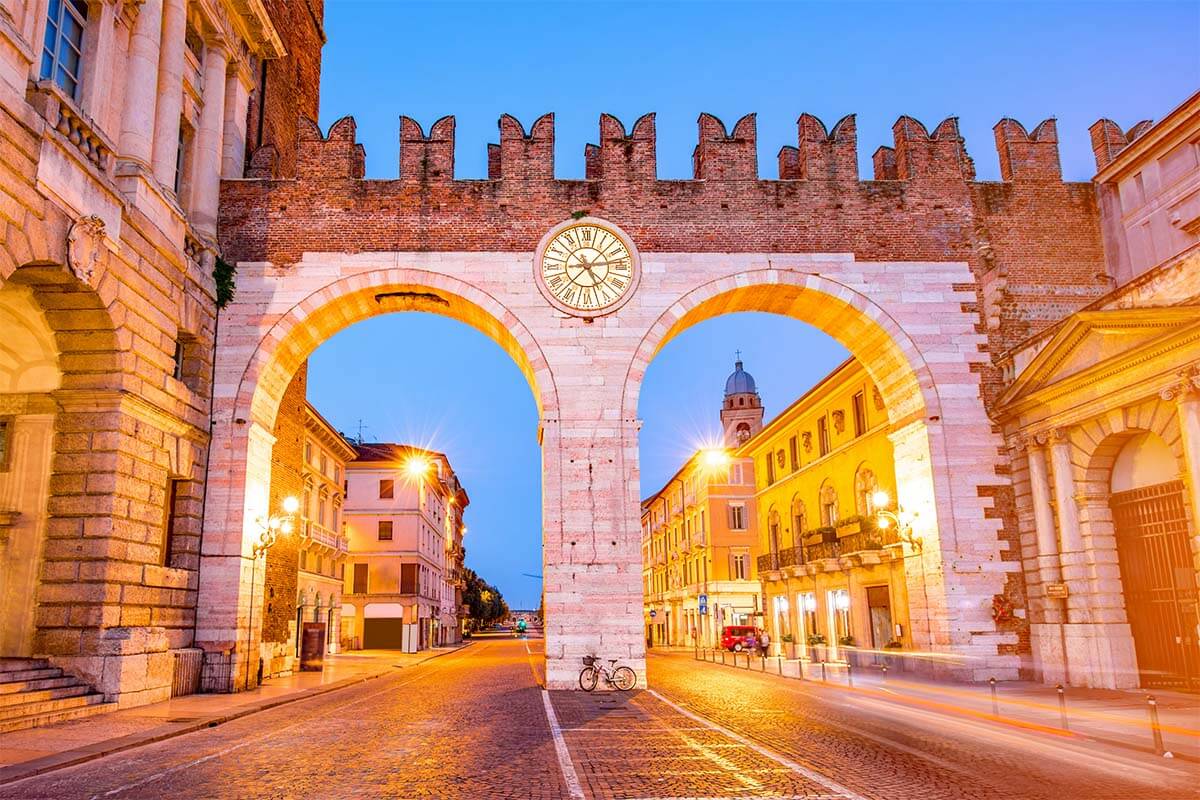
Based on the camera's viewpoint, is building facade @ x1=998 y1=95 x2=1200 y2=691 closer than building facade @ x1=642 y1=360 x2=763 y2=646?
Yes

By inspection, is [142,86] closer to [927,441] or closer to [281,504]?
[281,504]

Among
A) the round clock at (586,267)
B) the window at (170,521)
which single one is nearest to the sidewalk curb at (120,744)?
the window at (170,521)

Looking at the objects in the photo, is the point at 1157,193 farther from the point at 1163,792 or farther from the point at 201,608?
the point at 201,608

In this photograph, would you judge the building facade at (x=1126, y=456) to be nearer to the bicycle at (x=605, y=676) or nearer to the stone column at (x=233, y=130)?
the bicycle at (x=605, y=676)

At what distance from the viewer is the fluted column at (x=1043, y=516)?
60.5 ft

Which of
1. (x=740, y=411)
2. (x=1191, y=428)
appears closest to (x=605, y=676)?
(x=1191, y=428)

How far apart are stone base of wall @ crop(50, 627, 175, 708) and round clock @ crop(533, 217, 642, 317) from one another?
34.9 feet

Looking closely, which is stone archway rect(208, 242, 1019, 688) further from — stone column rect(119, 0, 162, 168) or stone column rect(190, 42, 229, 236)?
stone column rect(119, 0, 162, 168)

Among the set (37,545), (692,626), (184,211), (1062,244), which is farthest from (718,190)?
(692,626)

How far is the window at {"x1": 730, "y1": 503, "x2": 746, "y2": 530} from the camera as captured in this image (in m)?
54.2

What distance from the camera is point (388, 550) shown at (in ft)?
173

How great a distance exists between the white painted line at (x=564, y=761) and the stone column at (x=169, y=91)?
489 inches

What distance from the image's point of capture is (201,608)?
18.0 metres

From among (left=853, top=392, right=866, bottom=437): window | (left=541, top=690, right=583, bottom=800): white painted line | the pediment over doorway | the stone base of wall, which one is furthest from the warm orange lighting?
the pediment over doorway
